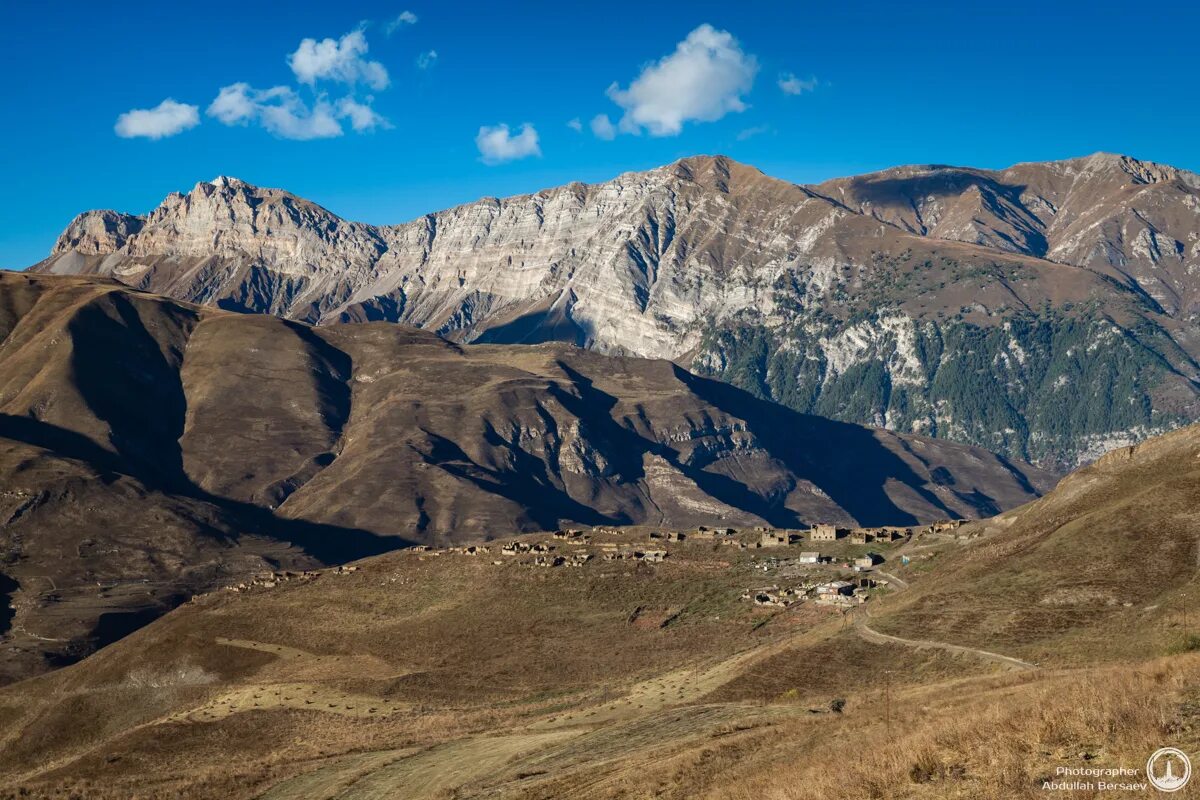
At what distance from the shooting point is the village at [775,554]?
5551 inches

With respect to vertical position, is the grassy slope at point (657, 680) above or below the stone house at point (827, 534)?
below

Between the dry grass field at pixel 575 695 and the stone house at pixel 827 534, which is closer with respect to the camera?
the dry grass field at pixel 575 695

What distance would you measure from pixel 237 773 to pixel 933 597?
65208 millimetres

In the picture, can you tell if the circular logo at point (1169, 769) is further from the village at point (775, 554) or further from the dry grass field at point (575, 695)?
the village at point (775, 554)

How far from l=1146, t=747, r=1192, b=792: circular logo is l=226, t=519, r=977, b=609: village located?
98.3 meters

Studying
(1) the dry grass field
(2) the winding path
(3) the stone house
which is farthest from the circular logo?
(3) the stone house

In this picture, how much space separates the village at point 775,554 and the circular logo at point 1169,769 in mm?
98299

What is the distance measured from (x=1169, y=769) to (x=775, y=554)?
139761mm

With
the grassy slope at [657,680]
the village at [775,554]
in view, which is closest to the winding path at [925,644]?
the grassy slope at [657,680]

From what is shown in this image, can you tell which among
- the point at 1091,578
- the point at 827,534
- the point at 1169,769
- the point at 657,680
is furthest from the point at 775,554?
the point at 1169,769

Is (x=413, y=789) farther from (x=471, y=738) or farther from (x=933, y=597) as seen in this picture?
(x=933, y=597)

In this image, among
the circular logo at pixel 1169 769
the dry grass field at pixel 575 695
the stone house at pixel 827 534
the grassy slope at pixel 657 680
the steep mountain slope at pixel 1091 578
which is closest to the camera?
the circular logo at pixel 1169 769

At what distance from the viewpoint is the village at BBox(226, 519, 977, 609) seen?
5551 inches

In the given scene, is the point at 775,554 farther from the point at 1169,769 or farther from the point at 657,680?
the point at 1169,769
